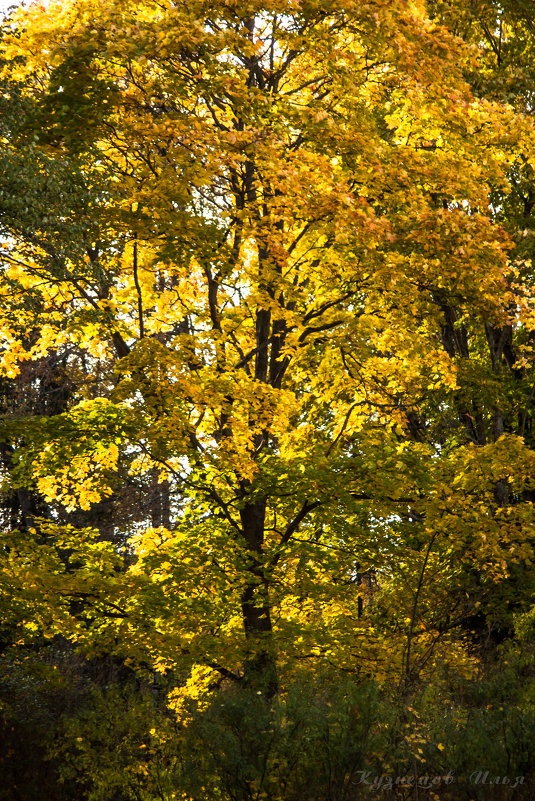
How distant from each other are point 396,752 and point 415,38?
7.50 meters

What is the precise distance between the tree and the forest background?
0.05 m

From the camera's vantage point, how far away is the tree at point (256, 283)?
8188 mm

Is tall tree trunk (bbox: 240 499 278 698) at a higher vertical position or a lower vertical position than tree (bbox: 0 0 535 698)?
lower

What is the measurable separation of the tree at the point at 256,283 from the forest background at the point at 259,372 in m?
0.05

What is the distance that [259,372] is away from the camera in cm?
1148

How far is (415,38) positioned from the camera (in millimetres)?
8391

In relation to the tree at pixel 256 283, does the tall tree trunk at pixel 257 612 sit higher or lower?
lower

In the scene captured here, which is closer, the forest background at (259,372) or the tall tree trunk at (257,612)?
the forest background at (259,372)

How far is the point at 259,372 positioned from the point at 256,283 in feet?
5.20

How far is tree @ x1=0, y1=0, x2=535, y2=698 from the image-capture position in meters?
8.19

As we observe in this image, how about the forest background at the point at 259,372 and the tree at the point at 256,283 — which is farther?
the tree at the point at 256,283

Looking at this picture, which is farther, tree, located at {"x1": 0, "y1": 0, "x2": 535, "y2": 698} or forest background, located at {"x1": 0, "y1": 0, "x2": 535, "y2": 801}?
tree, located at {"x1": 0, "y1": 0, "x2": 535, "y2": 698}

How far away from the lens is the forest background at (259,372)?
288 inches

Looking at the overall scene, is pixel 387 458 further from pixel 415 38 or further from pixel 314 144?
pixel 415 38
